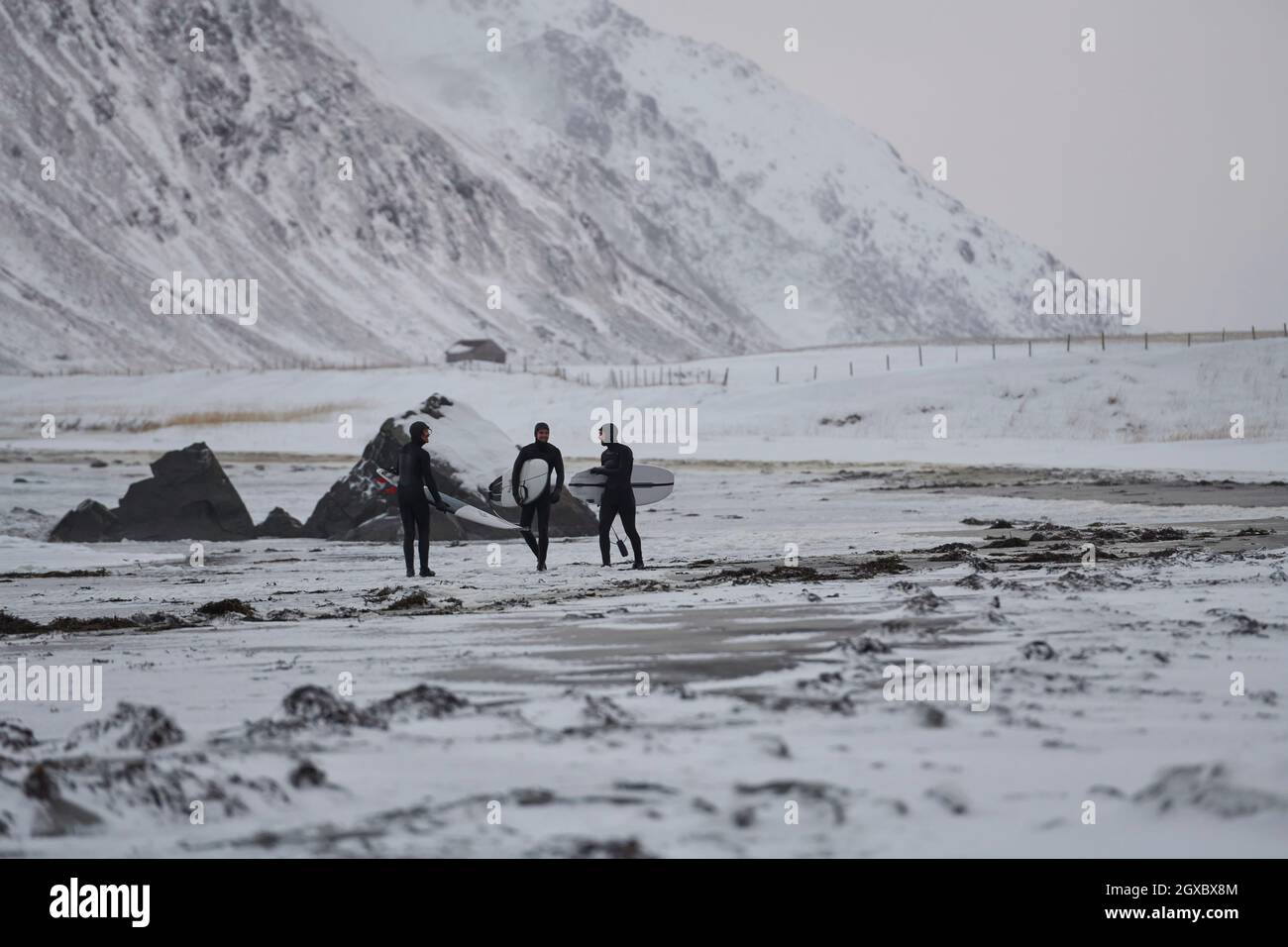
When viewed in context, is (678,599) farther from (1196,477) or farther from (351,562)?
(1196,477)

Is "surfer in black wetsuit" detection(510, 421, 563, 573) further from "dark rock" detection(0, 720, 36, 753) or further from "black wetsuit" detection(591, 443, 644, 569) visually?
"dark rock" detection(0, 720, 36, 753)

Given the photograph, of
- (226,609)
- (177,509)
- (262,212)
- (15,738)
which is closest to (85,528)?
(177,509)

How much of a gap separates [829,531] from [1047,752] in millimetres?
14887

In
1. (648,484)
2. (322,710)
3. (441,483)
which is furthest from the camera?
(441,483)

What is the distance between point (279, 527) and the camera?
23.6 meters

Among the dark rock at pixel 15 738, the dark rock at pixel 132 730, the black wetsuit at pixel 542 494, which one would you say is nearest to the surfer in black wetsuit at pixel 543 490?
the black wetsuit at pixel 542 494
